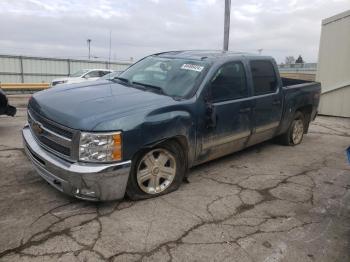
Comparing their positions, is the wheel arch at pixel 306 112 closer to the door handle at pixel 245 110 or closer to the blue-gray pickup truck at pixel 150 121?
the blue-gray pickup truck at pixel 150 121

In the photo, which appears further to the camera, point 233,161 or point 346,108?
point 346,108

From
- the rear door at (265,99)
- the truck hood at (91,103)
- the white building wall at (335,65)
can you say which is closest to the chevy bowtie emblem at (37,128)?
the truck hood at (91,103)

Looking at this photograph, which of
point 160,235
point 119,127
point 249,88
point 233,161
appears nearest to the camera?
point 160,235

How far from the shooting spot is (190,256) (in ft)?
10.5

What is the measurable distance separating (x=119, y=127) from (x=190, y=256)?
1.40 meters

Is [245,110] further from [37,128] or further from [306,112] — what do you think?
[37,128]

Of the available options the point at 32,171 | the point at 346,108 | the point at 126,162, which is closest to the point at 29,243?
the point at 126,162

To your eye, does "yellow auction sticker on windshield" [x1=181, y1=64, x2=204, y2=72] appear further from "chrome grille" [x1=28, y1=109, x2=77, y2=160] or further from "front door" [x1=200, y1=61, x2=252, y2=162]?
"chrome grille" [x1=28, y1=109, x2=77, y2=160]

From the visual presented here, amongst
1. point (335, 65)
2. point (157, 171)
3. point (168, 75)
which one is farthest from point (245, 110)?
point (335, 65)

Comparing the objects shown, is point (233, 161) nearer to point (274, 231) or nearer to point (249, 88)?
point (249, 88)

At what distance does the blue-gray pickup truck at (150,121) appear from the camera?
3.70 metres

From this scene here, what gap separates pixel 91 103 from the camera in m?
4.09

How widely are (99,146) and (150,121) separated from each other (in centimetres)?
63

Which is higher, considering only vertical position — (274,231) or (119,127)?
(119,127)
